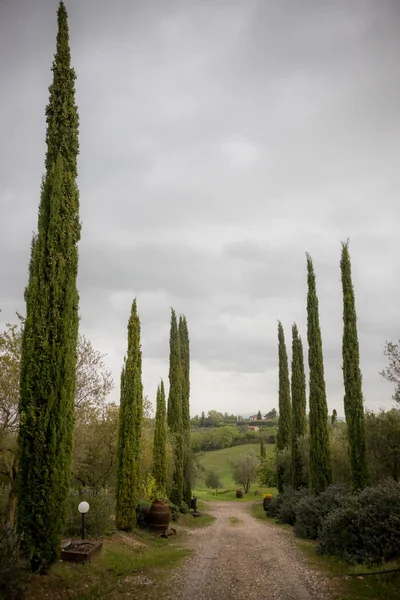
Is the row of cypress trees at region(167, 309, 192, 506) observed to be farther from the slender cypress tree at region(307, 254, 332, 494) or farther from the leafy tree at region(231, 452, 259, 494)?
the leafy tree at region(231, 452, 259, 494)

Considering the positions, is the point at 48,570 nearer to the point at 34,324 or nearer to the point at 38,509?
the point at 38,509

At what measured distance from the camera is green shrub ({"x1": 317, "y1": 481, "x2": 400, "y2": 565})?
9188mm

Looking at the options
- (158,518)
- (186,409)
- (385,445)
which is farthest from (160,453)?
(385,445)

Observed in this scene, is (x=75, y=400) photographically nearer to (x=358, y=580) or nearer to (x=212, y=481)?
(x=358, y=580)

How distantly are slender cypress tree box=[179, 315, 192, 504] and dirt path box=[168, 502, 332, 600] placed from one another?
1526 cm

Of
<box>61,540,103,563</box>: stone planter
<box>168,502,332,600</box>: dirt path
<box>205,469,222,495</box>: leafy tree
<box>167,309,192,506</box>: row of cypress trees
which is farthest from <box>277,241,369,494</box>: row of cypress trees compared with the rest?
<box>205,469,222,495</box>: leafy tree

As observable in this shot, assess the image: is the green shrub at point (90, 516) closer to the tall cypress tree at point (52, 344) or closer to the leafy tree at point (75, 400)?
the leafy tree at point (75, 400)

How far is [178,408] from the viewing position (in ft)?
90.0

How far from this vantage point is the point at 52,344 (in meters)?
8.86

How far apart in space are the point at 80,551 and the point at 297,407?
20.0 metres

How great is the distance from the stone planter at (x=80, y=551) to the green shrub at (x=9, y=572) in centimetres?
301

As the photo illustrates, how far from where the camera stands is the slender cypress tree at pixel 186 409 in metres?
29.0

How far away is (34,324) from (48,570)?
524cm

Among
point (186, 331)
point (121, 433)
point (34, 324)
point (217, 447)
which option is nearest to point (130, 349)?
point (121, 433)
